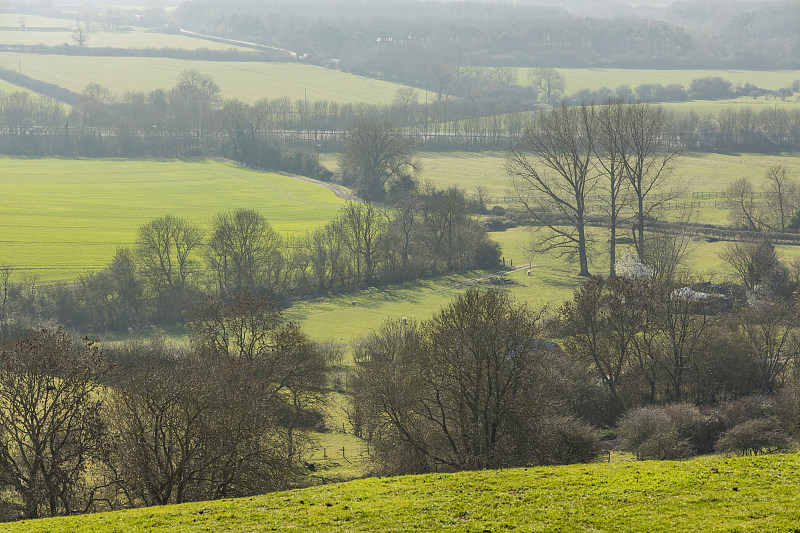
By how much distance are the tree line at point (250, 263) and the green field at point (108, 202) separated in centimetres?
658

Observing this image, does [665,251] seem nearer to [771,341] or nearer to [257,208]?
[771,341]

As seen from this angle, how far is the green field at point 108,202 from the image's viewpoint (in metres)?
86.7

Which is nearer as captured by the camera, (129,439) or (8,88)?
(129,439)

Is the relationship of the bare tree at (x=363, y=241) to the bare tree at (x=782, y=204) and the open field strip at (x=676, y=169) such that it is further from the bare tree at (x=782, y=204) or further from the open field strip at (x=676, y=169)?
the bare tree at (x=782, y=204)

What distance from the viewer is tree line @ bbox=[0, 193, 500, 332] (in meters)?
71.2

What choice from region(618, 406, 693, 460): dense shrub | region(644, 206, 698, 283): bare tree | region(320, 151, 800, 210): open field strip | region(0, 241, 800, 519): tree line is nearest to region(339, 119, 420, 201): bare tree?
region(320, 151, 800, 210): open field strip

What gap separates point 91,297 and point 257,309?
30.8 m

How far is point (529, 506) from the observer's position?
77.4 ft

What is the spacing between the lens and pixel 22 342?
3472 centimetres

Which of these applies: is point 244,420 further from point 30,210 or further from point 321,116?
point 321,116

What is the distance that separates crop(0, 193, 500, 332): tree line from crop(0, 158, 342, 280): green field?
21.6ft

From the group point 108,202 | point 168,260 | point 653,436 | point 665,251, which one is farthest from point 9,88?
point 653,436

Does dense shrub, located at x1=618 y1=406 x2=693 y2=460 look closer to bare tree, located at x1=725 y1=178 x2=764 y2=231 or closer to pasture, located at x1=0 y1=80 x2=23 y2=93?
bare tree, located at x1=725 y1=178 x2=764 y2=231

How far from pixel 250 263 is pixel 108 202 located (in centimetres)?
4244
